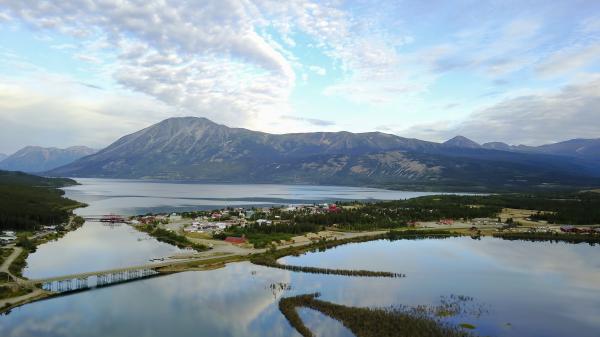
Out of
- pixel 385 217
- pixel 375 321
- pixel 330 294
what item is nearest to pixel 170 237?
pixel 330 294

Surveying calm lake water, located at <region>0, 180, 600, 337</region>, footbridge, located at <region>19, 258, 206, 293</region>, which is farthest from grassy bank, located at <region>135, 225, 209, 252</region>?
footbridge, located at <region>19, 258, 206, 293</region>

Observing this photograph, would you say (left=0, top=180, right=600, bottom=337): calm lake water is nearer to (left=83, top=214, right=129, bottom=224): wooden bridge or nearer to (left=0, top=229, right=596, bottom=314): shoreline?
(left=0, top=229, right=596, bottom=314): shoreline

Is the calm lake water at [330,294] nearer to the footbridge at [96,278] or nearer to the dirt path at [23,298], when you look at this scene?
the dirt path at [23,298]

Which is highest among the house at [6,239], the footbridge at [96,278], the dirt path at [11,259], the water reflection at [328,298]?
the house at [6,239]

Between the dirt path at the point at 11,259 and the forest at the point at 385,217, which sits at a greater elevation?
the forest at the point at 385,217

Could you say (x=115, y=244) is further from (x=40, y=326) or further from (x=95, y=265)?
(x=40, y=326)

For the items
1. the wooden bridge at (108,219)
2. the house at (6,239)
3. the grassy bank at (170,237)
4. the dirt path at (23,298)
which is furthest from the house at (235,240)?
the wooden bridge at (108,219)

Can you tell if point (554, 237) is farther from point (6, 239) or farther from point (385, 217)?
point (6, 239)
